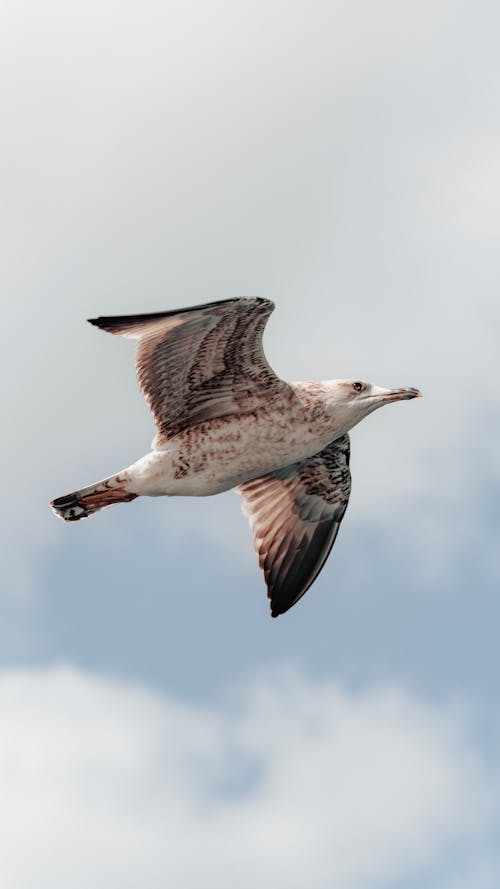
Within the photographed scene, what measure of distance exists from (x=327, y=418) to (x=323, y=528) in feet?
9.20

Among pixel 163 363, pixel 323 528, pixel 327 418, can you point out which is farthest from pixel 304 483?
pixel 163 363

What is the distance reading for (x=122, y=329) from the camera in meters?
16.5

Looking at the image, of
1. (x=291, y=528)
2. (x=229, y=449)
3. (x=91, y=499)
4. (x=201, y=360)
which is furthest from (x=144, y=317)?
(x=291, y=528)

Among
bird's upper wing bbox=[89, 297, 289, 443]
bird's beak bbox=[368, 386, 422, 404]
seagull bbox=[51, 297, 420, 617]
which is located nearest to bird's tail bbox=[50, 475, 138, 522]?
seagull bbox=[51, 297, 420, 617]

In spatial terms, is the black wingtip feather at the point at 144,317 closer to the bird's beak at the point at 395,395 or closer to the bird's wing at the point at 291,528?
the bird's beak at the point at 395,395

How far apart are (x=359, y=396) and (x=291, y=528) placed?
9.09 feet

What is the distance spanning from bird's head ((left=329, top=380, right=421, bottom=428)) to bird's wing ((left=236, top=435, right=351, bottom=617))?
213 cm

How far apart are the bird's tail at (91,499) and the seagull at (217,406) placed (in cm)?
1

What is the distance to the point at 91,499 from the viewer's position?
59.8ft

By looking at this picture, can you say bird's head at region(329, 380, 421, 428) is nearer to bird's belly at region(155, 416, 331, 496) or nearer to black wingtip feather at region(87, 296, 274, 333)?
bird's belly at region(155, 416, 331, 496)

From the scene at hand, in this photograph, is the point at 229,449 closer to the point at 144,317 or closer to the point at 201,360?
the point at 201,360

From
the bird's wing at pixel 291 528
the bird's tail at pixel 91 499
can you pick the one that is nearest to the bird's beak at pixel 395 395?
the bird's wing at pixel 291 528

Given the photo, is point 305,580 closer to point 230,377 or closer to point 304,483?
point 304,483

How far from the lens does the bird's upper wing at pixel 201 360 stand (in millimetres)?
16438
